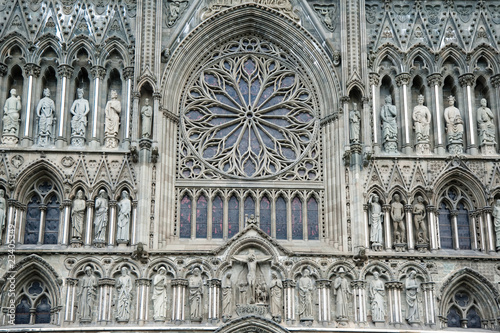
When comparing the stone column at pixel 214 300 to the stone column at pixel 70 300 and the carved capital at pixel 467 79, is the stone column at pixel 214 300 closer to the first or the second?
the stone column at pixel 70 300

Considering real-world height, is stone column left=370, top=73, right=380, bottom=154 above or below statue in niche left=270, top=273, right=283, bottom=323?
above

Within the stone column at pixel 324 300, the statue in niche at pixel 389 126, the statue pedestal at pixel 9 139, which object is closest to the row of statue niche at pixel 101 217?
the statue pedestal at pixel 9 139

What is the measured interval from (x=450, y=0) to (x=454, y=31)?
1.07 metres

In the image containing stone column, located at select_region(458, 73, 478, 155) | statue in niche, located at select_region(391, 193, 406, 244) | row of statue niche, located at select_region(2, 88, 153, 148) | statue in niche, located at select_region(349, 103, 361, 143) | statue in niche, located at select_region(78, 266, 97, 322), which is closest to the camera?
statue in niche, located at select_region(78, 266, 97, 322)

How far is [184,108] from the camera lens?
2547 centimetres

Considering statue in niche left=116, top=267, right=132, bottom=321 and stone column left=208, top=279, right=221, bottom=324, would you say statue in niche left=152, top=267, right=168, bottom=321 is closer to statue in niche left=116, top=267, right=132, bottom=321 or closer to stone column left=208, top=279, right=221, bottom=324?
statue in niche left=116, top=267, right=132, bottom=321

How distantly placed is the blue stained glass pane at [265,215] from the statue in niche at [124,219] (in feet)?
12.4

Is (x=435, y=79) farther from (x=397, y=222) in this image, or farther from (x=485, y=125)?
(x=397, y=222)

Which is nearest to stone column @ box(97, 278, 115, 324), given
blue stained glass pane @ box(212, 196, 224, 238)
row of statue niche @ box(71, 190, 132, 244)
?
row of statue niche @ box(71, 190, 132, 244)

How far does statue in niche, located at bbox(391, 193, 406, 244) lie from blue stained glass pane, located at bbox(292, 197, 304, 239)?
8.62ft

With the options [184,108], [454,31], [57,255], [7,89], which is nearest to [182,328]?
[57,255]

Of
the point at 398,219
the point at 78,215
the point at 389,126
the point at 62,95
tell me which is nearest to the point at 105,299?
the point at 78,215

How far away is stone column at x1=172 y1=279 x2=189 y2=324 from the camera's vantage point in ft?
73.4

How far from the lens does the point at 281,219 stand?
2434cm
